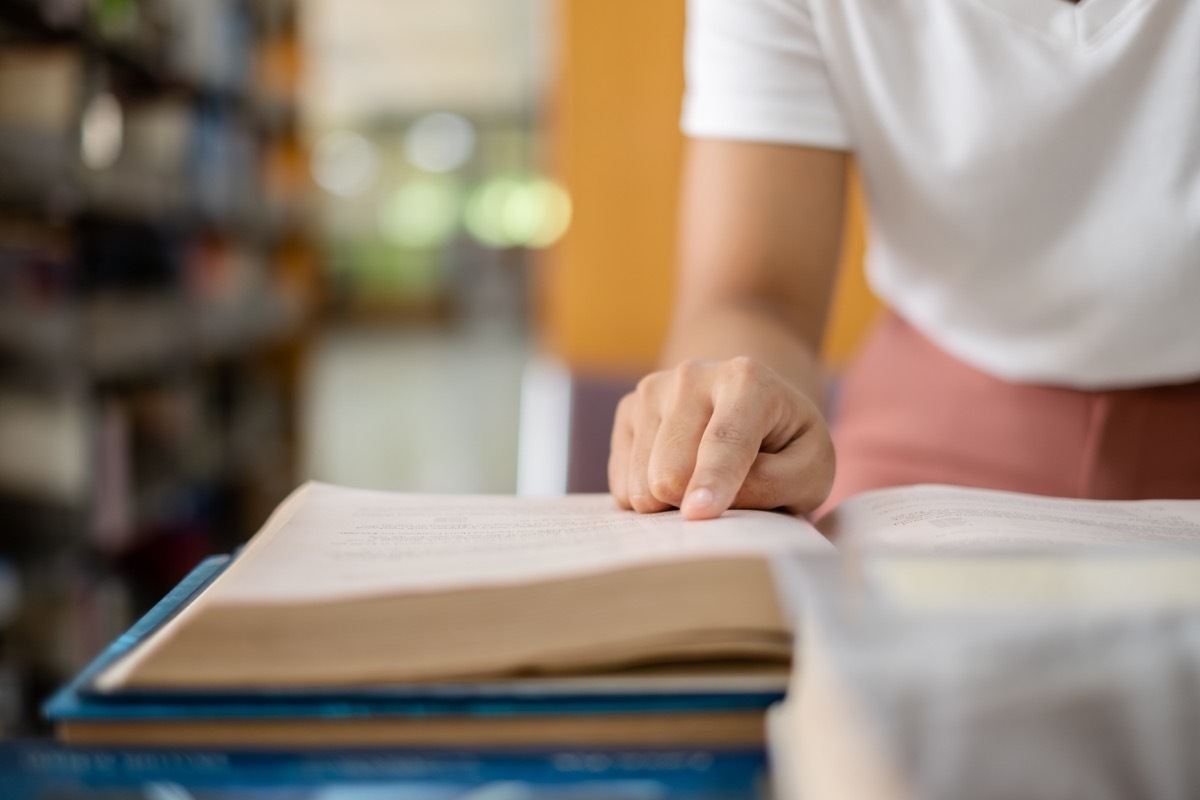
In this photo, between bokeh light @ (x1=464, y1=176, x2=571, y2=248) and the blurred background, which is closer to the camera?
the blurred background

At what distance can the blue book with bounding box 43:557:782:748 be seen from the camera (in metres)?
0.34

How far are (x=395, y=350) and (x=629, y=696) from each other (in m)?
9.07

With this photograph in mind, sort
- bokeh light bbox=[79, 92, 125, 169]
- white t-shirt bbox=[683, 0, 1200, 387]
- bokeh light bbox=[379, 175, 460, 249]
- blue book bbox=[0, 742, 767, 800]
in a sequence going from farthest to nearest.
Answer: bokeh light bbox=[379, 175, 460, 249]
bokeh light bbox=[79, 92, 125, 169]
white t-shirt bbox=[683, 0, 1200, 387]
blue book bbox=[0, 742, 767, 800]

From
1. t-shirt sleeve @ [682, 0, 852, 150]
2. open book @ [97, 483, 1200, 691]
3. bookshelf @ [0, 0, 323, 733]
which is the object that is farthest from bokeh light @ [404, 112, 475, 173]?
open book @ [97, 483, 1200, 691]

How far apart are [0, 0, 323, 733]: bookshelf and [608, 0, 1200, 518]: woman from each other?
1.39 m

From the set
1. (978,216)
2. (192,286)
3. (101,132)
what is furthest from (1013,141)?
(192,286)

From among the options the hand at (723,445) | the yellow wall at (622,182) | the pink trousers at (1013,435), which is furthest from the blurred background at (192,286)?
the hand at (723,445)

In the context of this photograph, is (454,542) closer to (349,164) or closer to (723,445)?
(723,445)

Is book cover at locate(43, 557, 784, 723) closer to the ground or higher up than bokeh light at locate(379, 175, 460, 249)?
closer to the ground

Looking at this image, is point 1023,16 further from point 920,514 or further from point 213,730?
point 213,730

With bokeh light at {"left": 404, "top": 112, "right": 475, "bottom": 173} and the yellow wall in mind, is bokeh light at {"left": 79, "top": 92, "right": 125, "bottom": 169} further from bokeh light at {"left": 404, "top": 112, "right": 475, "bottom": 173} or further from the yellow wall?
bokeh light at {"left": 404, "top": 112, "right": 475, "bottom": 173}

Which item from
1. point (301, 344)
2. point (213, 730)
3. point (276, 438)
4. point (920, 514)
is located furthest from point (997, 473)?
point (301, 344)

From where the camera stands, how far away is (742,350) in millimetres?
664

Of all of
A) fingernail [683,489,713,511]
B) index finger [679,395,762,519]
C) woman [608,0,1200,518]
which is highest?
woman [608,0,1200,518]
